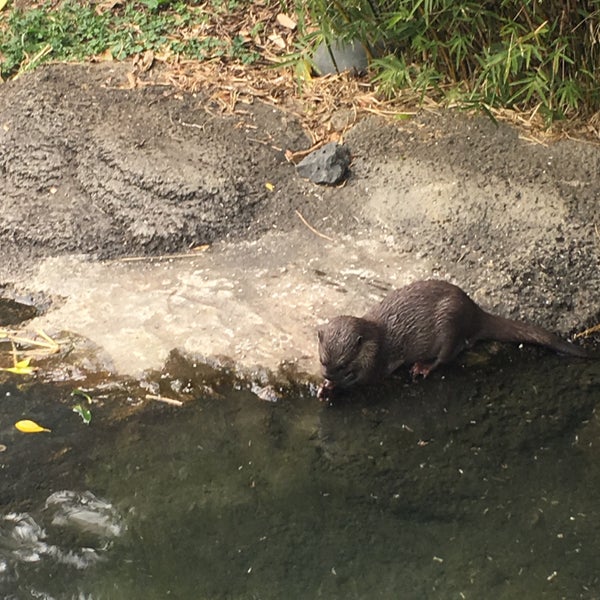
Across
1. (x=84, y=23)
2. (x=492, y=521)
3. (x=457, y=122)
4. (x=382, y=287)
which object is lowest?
(x=492, y=521)

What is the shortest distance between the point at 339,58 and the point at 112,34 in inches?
60.2

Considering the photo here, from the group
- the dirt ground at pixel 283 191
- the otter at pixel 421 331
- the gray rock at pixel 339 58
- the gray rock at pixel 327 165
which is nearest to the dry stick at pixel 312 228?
the dirt ground at pixel 283 191

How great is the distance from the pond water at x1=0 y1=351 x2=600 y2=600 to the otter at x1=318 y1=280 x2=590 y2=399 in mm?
82

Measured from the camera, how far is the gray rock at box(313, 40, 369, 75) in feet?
16.8

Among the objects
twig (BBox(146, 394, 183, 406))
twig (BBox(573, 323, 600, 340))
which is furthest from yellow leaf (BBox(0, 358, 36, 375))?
twig (BBox(573, 323, 600, 340))

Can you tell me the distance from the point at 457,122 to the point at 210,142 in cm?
136

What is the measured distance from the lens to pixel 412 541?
287cm

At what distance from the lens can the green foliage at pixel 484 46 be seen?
4.32 m

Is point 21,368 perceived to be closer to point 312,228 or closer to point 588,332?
point 312,228

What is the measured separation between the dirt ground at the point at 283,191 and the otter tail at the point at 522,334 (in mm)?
171

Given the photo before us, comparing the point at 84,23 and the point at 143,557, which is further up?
the point at 84,23

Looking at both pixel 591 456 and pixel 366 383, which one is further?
pixel 366 383

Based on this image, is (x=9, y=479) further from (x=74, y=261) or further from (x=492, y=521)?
(x=492, y=521)

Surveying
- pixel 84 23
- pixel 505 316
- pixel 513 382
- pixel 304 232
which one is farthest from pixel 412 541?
pixel 84 23
